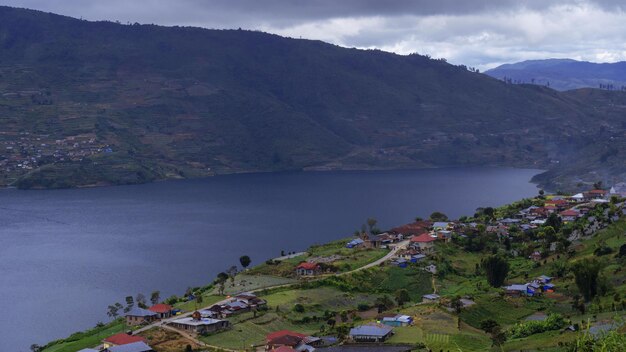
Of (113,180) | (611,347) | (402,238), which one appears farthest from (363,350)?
(113,180)

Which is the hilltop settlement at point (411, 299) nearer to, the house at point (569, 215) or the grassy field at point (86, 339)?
the grassy field at point (86, 339)

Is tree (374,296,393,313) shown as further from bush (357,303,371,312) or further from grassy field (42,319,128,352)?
grassy field (42,319,128,352)

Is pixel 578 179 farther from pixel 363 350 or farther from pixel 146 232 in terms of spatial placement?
pixel 363 350

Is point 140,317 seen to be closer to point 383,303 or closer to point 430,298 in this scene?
point 383,303

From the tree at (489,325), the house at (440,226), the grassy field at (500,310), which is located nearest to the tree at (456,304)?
the grassy field at (500,310)

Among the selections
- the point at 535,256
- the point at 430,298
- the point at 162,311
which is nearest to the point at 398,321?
the point at 430,298

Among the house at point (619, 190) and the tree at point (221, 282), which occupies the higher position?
the house at point (619, 190)
